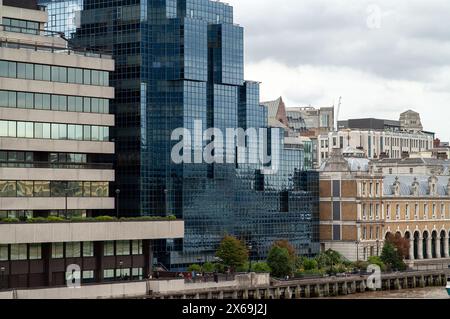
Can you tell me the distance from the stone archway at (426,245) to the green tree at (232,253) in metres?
52.3

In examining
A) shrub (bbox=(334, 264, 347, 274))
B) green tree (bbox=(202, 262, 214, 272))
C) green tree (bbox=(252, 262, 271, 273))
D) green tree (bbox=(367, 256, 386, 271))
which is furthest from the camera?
green tree (bbox=(367, 256, 386, 271))

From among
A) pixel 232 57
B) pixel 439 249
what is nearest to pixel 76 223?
pixel 232 57

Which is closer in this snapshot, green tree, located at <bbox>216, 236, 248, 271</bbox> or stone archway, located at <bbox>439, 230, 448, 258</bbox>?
green tree, located at <bbox>216, 236, 248, 271</bbox>

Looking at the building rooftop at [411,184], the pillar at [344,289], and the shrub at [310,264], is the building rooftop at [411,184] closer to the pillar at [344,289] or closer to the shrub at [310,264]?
the shrub at [310,264]

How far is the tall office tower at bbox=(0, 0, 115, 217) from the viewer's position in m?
101

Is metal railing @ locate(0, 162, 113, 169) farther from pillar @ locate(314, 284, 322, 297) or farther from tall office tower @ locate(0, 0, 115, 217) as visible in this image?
pillar @ locate(314, 284, 322, 297)

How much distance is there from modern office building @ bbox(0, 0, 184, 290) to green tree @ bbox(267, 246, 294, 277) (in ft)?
87.2

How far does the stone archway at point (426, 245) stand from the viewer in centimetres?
17538

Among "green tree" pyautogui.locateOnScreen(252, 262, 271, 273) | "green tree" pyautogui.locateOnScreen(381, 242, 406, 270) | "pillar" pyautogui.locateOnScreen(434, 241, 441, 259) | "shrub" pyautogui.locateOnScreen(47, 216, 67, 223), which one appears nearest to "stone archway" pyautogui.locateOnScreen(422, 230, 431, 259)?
"pillar" pyautogui.locateOnScreen(434, 241, 441, 259)

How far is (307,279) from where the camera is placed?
12900 cm

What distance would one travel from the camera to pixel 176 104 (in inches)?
5271

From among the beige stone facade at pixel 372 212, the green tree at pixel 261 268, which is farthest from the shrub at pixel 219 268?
the beige stone facade at pixel 372 212

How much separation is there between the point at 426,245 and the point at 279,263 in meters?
51.4
